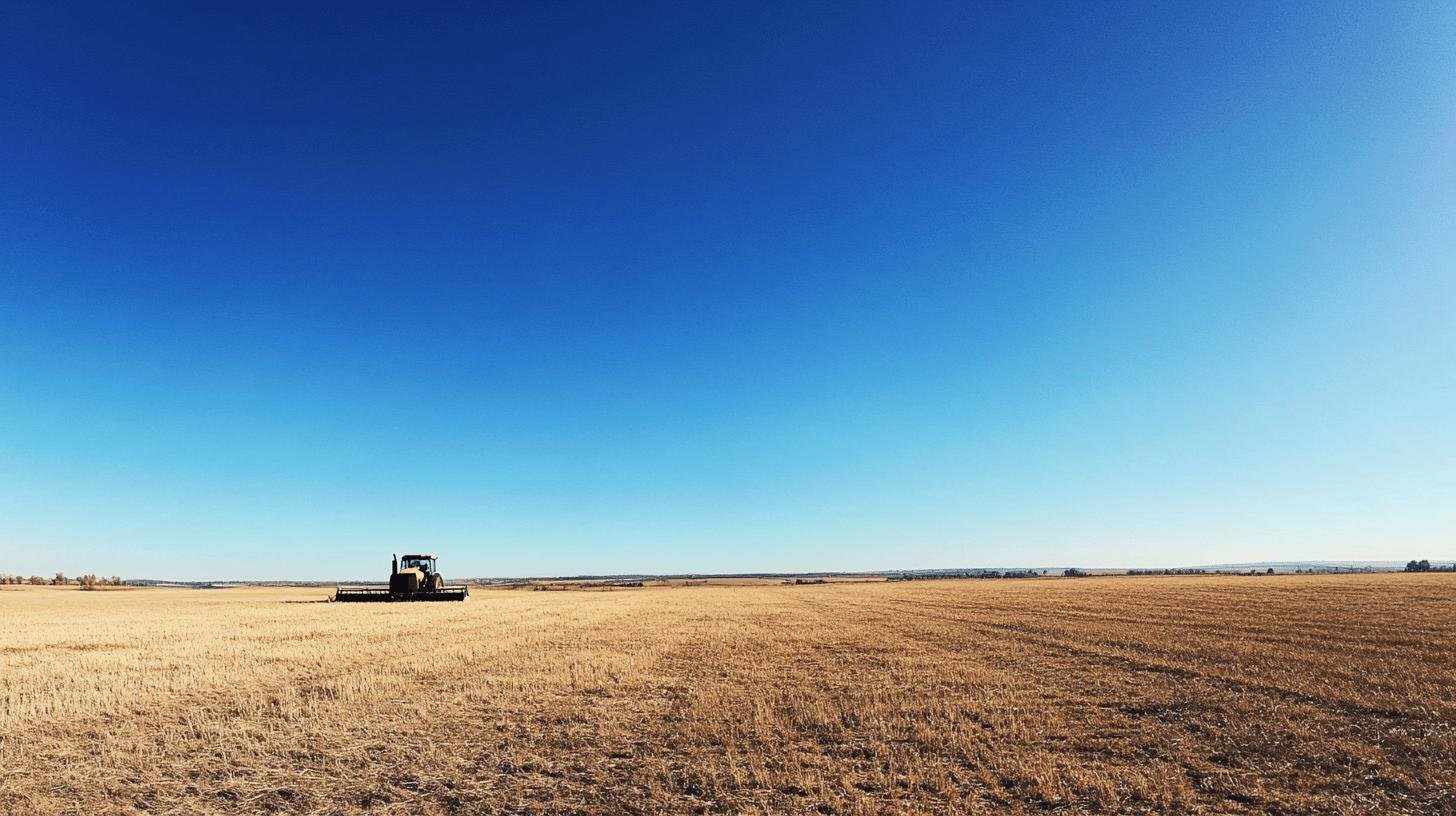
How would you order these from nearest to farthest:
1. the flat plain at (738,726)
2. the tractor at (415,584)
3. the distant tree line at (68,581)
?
the flat plain at (738,726), the tractor at (415,584), the distant tree line at (68,581)

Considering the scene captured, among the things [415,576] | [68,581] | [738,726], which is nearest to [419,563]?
[415,576]

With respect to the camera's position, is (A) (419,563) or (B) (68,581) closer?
(A) (419,563)

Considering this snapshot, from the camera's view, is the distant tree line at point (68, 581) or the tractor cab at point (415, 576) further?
the distant tree line at point (68, 581)

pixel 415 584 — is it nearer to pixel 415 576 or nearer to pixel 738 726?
pixel 415 576

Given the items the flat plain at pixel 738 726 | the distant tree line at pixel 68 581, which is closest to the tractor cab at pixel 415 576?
the flat plain at pixel 738 726

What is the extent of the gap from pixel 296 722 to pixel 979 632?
23.4 metres

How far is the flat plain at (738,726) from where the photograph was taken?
865 centimetres

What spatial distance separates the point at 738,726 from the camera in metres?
12.0

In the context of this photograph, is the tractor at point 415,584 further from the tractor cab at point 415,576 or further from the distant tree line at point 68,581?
the distant tree line at point 68,581

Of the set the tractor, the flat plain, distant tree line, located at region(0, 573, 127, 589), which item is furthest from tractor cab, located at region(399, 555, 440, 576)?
distant tree line, located at region(0, 573, 127, 589)

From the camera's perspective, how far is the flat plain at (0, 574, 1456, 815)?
865 cm

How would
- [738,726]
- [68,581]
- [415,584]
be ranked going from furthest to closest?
[68,581] → [415,584] → [738,726]

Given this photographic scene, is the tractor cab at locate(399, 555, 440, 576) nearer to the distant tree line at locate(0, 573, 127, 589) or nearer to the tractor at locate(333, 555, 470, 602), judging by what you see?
the tractor at locate(333, 555, 470, 602)

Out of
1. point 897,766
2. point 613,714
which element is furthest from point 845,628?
point 897,766
